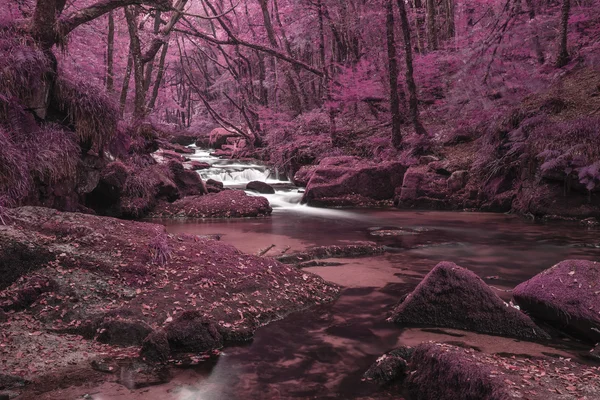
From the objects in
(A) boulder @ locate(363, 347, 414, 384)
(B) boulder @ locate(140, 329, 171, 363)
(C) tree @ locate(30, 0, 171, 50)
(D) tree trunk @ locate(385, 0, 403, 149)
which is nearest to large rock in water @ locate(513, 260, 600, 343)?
(A) boulder @ locate(363, 347, 414, 384)

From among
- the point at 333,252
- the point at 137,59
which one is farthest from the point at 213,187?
the point at 333,252

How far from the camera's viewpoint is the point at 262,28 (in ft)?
89.9

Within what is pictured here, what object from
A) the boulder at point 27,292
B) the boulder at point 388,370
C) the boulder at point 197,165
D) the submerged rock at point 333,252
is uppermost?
the boulder at point 197,165

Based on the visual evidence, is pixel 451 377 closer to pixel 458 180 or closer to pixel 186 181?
pixel 458 180

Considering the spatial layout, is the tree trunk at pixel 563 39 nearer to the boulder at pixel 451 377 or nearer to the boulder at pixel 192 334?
the boulder at pixel 451 377

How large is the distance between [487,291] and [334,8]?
20.2 m

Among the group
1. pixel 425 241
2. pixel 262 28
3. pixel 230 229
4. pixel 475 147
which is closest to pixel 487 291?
pixel 425 241

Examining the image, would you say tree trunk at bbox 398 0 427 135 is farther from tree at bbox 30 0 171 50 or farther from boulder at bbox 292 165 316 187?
tree at bbox 30 0 171 50

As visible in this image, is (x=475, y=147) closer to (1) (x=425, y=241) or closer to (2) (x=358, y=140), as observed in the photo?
(2) (x=358, y=140)

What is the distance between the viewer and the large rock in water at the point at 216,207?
41.4 ft

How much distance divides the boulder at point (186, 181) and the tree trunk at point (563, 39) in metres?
12.4

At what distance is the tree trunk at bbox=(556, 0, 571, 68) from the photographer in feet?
45.7

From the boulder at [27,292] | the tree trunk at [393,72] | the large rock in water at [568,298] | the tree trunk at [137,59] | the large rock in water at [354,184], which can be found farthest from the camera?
the tree trunk at [393,72]

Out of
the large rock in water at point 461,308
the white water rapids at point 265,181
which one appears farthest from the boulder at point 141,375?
the white water rapids at point 265,181
